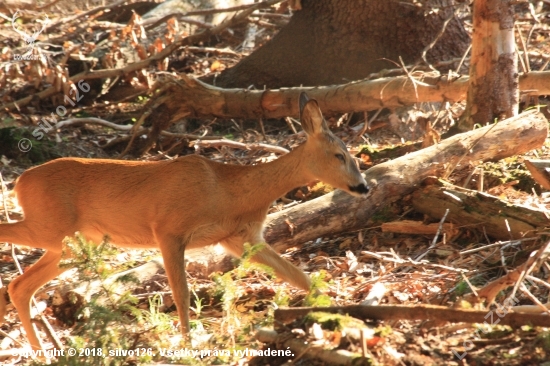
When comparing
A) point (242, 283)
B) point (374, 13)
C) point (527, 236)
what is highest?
point (374, 13)

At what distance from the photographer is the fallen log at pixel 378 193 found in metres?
6.87

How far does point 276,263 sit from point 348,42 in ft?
19.1

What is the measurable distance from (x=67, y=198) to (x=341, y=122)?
508 centimetres

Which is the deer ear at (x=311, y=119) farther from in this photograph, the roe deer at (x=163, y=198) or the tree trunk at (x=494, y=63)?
the tree trunk at (x=494, y=63)

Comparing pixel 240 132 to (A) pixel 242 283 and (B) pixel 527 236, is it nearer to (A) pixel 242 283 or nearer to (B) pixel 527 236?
(A) pixel 242 283

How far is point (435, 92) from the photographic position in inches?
350

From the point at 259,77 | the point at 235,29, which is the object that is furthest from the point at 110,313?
the point at 235,29

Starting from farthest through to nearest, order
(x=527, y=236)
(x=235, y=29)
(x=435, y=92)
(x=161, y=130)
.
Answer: (x=235, y=29) → (x=161, y=130) → (x=435, y=92) → (x=527, y=236)

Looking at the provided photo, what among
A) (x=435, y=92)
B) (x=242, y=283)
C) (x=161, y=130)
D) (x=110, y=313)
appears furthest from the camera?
(x=161, y=130)

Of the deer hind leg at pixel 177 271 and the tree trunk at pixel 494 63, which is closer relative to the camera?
the deer hind leg at pixel 177 271

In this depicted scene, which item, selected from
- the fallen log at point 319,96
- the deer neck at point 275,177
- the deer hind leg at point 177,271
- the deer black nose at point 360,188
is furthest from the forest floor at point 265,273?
the deer neck at point 275,177

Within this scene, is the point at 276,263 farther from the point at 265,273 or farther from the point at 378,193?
the point at 378,193

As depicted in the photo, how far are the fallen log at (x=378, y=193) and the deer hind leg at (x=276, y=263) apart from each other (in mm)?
707

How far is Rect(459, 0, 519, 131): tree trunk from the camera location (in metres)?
8.11
